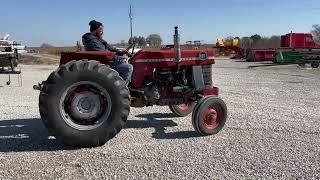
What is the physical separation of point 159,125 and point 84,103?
1985 mm

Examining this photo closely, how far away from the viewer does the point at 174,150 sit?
20.6 ft

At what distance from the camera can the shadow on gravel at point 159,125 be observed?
286 inches

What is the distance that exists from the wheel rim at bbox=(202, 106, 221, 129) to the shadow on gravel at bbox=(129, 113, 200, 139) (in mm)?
259

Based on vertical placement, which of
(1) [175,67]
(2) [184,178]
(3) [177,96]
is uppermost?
(1) [175,67]

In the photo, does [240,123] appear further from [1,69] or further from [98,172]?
[1,69]

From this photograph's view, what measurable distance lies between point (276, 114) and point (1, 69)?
12.6 meters

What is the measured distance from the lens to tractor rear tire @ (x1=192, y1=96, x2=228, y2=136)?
7.15m

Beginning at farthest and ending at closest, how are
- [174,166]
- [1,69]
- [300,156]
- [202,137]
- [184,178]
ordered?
1. [1,69]
2. [202,137]
3. [300,156]
4. [174,166]
5. [184,178]

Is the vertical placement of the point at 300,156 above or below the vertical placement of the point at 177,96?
below

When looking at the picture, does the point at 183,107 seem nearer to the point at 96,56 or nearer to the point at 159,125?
the point at 159,125

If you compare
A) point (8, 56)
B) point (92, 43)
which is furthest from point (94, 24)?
point (8, 56)

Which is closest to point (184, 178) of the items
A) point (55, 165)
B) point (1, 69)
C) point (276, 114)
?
point (55, 165)

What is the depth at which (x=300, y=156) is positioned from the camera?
599 cm

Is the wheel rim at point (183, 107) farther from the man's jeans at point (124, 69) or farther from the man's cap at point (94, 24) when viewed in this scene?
the man's cap at point (94, 24)
